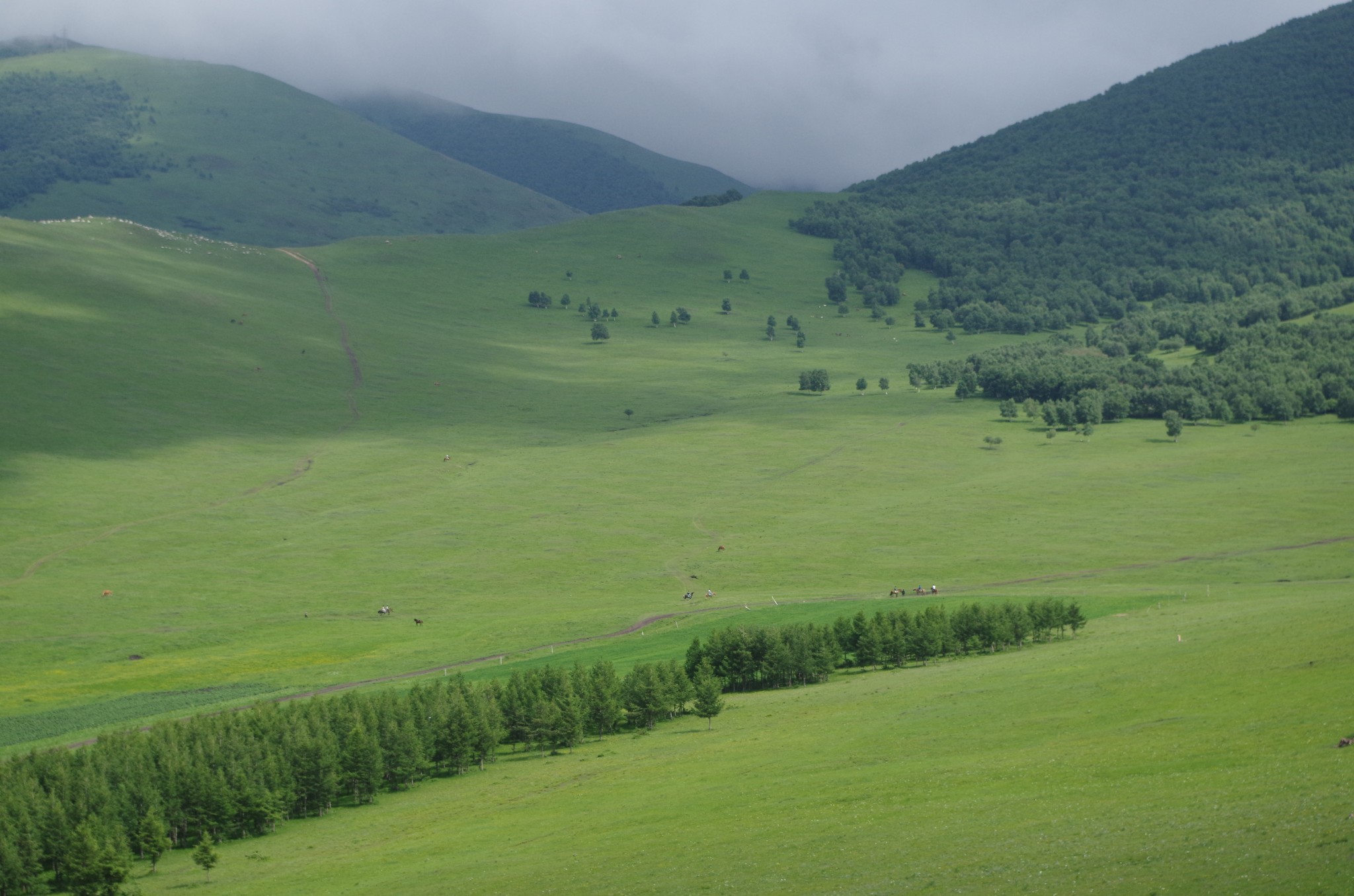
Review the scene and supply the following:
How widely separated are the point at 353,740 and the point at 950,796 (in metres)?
39.3

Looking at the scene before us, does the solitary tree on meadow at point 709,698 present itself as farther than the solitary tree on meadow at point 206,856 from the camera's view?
Yes

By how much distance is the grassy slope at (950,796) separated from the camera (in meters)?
34.0

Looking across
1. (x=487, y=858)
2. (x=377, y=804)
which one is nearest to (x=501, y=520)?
(x=377, y=804)

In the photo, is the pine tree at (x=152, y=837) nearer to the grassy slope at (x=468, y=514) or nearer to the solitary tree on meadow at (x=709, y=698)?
the grassy slope at (x=468, y=514)

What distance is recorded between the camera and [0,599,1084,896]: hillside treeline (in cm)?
5988

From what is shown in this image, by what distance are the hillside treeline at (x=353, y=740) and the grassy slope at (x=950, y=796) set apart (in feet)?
7.55

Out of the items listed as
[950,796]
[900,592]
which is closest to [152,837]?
[950,796]

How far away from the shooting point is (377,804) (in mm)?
70562

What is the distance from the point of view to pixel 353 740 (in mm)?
70438

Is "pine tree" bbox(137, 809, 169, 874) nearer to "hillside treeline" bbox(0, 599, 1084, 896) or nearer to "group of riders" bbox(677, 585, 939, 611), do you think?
"hillside treeline" bbox(0, 599, 1084, 896)

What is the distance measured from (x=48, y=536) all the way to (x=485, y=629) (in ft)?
195

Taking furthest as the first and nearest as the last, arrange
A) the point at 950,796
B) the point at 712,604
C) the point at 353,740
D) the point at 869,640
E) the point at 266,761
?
the point at 712,604, the point at 869,640, the point at 353,740, the point at 266,761, the point at 950,796

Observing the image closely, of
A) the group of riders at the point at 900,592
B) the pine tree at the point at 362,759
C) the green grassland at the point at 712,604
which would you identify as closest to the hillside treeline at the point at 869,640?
the green grassland at the point at 712,604

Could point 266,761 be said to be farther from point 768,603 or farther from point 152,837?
point 768,603
